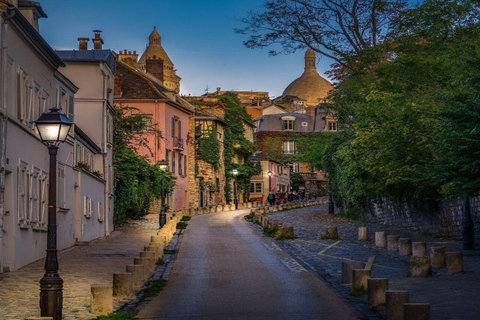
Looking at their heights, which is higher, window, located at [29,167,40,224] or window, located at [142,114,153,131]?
window, located at [142,114,153,131]

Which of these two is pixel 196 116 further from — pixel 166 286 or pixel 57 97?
pixel 166 286

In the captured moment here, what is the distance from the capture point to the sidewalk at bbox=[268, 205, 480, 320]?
1400 cm

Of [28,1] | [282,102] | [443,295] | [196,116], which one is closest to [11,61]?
[28,1]

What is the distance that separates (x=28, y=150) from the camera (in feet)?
78.2

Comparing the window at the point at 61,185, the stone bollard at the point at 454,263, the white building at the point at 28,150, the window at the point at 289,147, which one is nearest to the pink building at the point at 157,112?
the white building at the point at 28,150

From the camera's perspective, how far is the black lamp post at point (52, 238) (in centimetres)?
1234

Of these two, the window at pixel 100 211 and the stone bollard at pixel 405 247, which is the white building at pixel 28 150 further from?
the stone bollard at pixel 405 247

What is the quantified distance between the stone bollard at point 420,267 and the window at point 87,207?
17666 millimetres

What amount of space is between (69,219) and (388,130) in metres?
12.1

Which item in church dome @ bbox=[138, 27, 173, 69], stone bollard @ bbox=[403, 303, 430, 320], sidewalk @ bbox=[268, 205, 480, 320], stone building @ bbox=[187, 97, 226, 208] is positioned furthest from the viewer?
church dome @ bbox=[138, 27, 173, 69]

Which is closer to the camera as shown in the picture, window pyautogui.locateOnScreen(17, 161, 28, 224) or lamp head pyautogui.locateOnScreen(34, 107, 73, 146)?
lamp head pyautogui.locateOnScreen(34, 107, 73, 146)

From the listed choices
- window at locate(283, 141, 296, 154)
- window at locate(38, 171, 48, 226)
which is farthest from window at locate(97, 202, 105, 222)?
window at locate(283, 141, 296, 154)

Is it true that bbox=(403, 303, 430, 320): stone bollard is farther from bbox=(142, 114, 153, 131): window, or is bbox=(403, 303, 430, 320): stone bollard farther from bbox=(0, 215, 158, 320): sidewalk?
bbox=(142, 114, 153, 131): window

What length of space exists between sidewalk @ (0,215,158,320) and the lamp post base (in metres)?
0.64
